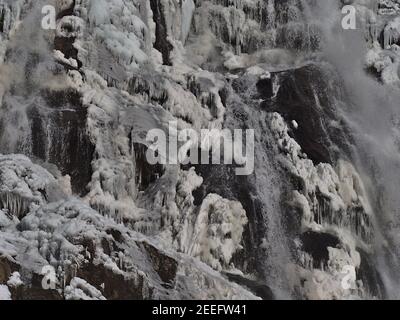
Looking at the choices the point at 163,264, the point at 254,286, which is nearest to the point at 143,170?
the point at 163,264

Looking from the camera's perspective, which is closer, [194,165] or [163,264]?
[163,264]

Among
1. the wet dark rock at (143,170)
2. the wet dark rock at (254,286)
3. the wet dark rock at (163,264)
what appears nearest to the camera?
the wet dark rock at (163,264)

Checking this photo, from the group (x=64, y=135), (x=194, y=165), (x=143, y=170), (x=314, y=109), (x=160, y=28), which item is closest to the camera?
(x=143, y=170)

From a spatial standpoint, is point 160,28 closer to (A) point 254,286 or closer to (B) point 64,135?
(B) point 64,135

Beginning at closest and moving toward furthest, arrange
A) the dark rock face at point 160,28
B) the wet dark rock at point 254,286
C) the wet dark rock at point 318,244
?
the wet dark rock at point 254,286, the wet dark rock at point 318,244, the dark rock face at point 160,28

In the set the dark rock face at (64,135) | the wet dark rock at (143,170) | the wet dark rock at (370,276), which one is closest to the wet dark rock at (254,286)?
the wet dark rock at (370,276)

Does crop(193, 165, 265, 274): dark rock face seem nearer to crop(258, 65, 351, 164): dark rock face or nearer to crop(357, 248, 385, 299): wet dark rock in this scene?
crop(258, 65, 351, 164): dark rock face

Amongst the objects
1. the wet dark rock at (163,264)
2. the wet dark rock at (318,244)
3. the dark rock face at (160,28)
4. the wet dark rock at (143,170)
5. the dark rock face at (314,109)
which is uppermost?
the dark rock face at (160,28)

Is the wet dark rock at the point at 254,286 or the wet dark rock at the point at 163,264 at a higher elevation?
the wet dark rock at the point at 163,264

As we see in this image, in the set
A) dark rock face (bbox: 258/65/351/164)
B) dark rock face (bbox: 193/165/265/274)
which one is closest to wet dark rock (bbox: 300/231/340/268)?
dark rock face (bbox: 193/165/265/274)

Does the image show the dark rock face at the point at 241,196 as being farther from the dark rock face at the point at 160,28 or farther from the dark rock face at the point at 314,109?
the dark rock face at the point at 160,28
